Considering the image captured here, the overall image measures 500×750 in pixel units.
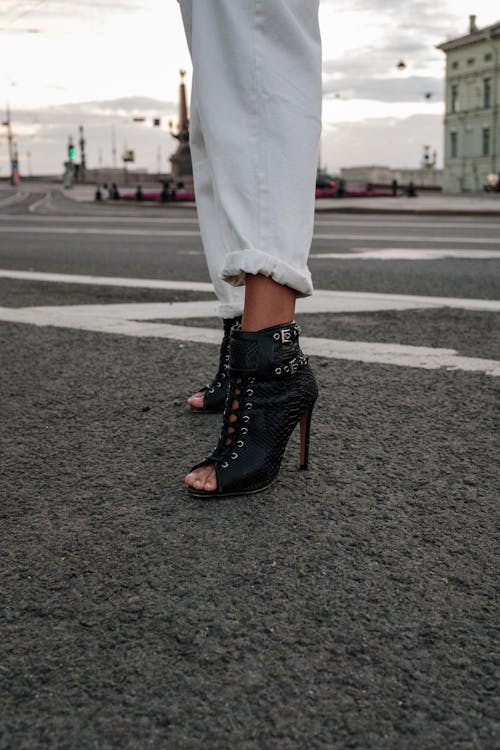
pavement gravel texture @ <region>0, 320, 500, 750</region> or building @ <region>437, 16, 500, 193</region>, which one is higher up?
building @ <region>437, 16, 500, 193</region>

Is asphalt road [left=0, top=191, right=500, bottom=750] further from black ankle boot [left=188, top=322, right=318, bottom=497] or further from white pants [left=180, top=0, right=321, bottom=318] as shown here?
white pants [left=180, top=0, right=321, bottom=318]

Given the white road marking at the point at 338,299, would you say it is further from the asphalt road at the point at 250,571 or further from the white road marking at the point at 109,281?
the asphalt road at the point at 250,571

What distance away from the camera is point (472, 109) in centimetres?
6212

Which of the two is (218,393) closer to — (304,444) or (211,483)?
(304,444)

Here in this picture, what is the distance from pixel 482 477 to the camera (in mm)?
1669

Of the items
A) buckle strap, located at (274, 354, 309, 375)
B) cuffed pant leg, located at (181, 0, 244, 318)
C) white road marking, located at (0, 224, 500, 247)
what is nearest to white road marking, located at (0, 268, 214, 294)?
cuffed pant leg, located at (181, 0, 244, 318)

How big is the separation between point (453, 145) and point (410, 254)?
62001 millimetres

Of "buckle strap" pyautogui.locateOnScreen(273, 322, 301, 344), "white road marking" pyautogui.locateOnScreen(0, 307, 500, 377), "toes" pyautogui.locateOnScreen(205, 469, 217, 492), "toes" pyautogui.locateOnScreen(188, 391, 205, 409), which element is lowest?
"toes" pyautogui.locateOnScreen(205, 469, 217, 492)

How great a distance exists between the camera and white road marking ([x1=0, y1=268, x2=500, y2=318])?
153 inches

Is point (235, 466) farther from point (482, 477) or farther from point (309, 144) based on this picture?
point (309, 144)

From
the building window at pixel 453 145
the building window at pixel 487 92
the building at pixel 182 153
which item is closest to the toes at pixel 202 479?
the building at pixel 182 153

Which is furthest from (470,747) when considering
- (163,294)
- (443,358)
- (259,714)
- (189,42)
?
(163,294)

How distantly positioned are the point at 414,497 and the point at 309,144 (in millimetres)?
713

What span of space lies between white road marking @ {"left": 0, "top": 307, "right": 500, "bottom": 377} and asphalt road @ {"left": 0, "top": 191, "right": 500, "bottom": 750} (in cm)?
7
